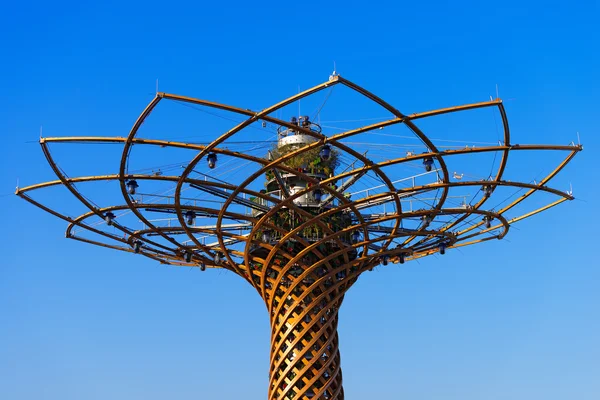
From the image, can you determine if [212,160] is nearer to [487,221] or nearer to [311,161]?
[311,161]

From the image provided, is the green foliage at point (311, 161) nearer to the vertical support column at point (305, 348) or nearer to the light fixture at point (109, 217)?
the vertical support column at point (305, 348)

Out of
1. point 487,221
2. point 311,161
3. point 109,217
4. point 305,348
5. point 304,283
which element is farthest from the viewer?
point 304,283

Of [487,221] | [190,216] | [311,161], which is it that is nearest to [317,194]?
[190,216]

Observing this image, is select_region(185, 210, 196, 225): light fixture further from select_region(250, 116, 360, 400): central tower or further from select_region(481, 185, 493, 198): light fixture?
select_region(481, 185, 493, 198): light fixture

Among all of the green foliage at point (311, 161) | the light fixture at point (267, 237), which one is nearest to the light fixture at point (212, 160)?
the green foliage at point (311, 161)

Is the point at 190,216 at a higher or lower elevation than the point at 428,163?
higher

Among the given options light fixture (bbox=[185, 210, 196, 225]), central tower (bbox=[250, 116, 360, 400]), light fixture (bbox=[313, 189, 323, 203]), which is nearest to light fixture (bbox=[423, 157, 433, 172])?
light fixture (bbox=[313, 189, 323, 203])

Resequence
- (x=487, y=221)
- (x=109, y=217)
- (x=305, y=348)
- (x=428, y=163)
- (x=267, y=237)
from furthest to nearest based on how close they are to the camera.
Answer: (x=267, y=237)
(x=305, y=348)
(x=487, y=221)
(x=109, y=217)
(x=428, y=163)

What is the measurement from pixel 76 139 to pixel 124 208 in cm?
614

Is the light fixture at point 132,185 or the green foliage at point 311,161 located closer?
the light fixture at point 132,185

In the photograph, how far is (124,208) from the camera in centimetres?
3019

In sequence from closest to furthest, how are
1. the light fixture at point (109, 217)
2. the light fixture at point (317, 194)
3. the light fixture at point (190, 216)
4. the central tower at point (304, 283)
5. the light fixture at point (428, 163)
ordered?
the light fixture at point (428, 163), the light fixture at point (317, 194), the light fixture at point (109, 217), the light fixture at point (190, 216), the central tower at point (304, 283)

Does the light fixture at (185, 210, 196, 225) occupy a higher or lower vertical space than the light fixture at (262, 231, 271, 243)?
lower

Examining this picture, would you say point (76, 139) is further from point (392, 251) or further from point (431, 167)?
point (392, 251)
